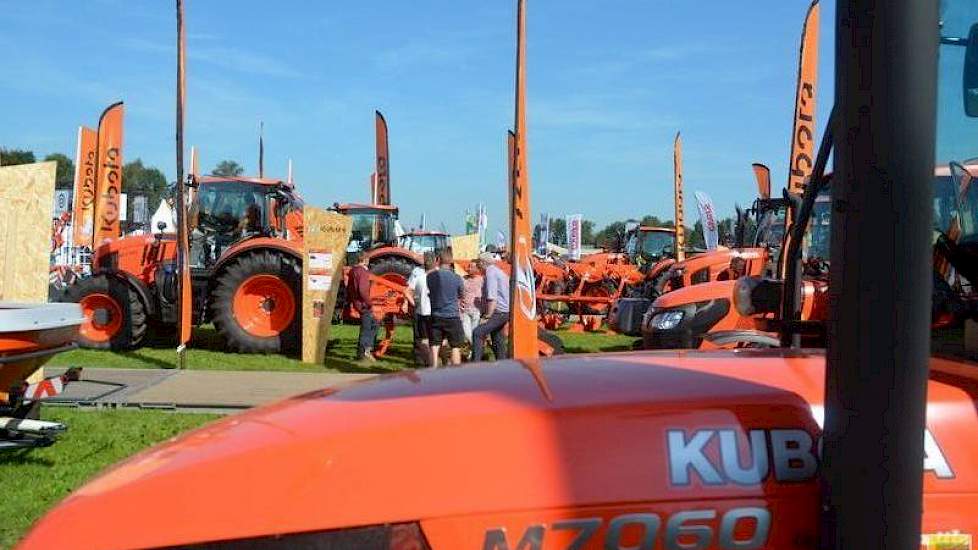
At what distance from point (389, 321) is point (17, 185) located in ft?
22.8

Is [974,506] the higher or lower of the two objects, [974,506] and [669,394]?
the lower

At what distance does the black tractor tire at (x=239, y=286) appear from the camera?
43.0 ft

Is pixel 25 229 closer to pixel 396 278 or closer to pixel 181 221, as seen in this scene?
pixel 181 221

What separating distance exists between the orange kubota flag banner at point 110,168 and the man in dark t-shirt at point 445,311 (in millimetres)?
7948

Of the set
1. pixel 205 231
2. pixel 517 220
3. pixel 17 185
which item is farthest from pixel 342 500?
pixel 205 231

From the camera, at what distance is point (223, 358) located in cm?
1269

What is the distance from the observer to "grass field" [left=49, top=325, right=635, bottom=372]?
11891 mm

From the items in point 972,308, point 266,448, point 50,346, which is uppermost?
point 972,308

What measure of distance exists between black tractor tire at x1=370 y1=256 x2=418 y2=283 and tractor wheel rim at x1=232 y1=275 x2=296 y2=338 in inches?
94.9

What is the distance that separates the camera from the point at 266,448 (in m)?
1.45

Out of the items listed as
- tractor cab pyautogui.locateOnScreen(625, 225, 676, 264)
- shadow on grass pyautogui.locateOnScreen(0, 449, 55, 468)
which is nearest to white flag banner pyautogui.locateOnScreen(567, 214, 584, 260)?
tractor cab pyautogui.locateOnScreen(625, 225, 676, 264)

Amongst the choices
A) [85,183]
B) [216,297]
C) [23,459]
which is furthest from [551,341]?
[85,183]

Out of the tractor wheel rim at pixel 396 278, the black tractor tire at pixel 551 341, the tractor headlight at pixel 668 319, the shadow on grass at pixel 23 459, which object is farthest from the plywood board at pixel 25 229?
the tractor wheel rim at pixel 396 278

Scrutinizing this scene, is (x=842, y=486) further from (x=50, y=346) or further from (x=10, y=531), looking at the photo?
(x=50, y=346)
